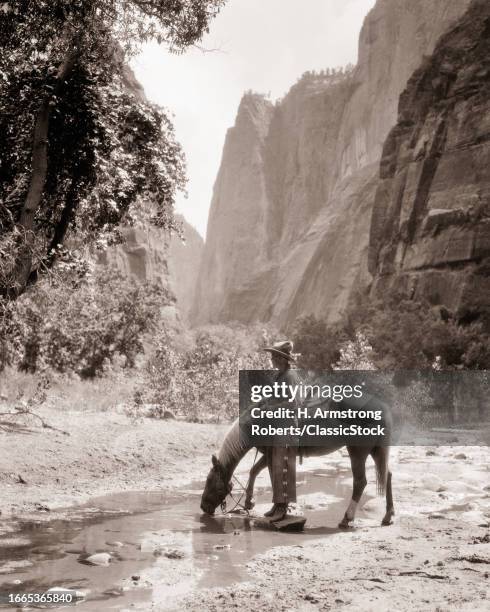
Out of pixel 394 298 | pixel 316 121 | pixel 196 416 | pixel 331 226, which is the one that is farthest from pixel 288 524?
pixel 316 121

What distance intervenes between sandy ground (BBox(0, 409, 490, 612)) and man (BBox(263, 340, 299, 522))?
0.78m

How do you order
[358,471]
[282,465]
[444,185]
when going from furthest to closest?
[444,185] < [358,471] < [282,465]

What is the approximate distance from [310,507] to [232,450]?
74.5 inches

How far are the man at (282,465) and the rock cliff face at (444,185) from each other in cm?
4256

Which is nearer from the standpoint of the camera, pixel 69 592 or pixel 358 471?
pixel 69 592

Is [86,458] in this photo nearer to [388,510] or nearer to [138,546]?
[138,546]

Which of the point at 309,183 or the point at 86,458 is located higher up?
the point at 309,183

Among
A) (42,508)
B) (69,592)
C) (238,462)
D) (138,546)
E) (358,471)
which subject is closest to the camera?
(69,592)

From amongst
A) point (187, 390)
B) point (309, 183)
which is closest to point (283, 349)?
point (187, 390)

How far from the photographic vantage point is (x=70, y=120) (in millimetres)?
10430

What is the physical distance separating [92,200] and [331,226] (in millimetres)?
106038

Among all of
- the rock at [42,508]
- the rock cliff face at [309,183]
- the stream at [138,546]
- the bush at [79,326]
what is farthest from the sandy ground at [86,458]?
the rock cliff face at [309,183]

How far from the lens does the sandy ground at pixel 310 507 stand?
19.3ft

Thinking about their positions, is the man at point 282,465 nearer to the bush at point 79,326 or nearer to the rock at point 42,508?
the rock at point 42,508
